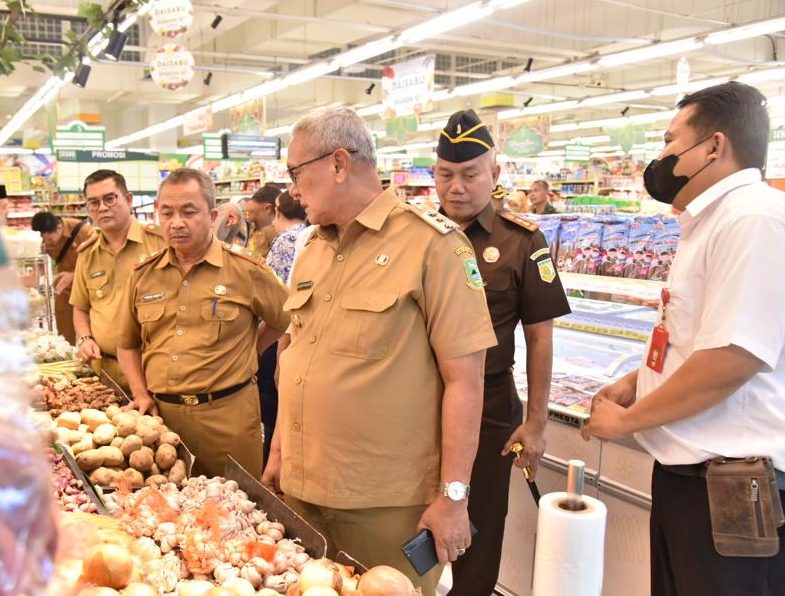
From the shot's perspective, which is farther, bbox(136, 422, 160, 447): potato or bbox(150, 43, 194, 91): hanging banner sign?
bbox(150, 43, 194, 91): hanging banner sign

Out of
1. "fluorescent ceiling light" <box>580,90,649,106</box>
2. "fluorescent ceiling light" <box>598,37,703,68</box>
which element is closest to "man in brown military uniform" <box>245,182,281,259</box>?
"fluorescent ceiling light" <box>598,37,703,68</box>

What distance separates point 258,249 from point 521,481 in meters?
3.85

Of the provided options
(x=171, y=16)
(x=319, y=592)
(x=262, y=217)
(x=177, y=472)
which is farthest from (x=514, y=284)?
(x=171, y=16)

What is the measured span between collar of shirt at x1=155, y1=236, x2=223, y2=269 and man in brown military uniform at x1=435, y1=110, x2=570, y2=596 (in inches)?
40.3

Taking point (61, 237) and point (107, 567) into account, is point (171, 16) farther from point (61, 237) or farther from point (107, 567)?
point (107, 567)

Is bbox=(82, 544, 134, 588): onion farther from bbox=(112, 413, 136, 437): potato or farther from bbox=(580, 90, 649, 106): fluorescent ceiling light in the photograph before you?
bbox=(580, 90, 649, 106): fluorescent ceiling light

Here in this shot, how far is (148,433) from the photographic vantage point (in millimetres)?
2654

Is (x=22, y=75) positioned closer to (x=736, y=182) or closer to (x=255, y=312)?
(x=255, y=312)

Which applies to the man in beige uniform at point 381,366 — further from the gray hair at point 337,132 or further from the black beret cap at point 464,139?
the black beret cap at point 464,139

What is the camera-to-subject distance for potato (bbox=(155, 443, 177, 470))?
2592 millimetres

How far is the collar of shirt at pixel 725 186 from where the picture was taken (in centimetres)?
188

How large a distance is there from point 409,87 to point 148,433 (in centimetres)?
1004

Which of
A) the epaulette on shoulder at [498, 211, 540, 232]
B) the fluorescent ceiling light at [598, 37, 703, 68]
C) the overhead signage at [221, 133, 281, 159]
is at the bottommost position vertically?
the epaulette on shoulder at [498, 211, 540, 232]

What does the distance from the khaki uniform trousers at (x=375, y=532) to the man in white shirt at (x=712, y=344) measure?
Answer: 0.66 m
